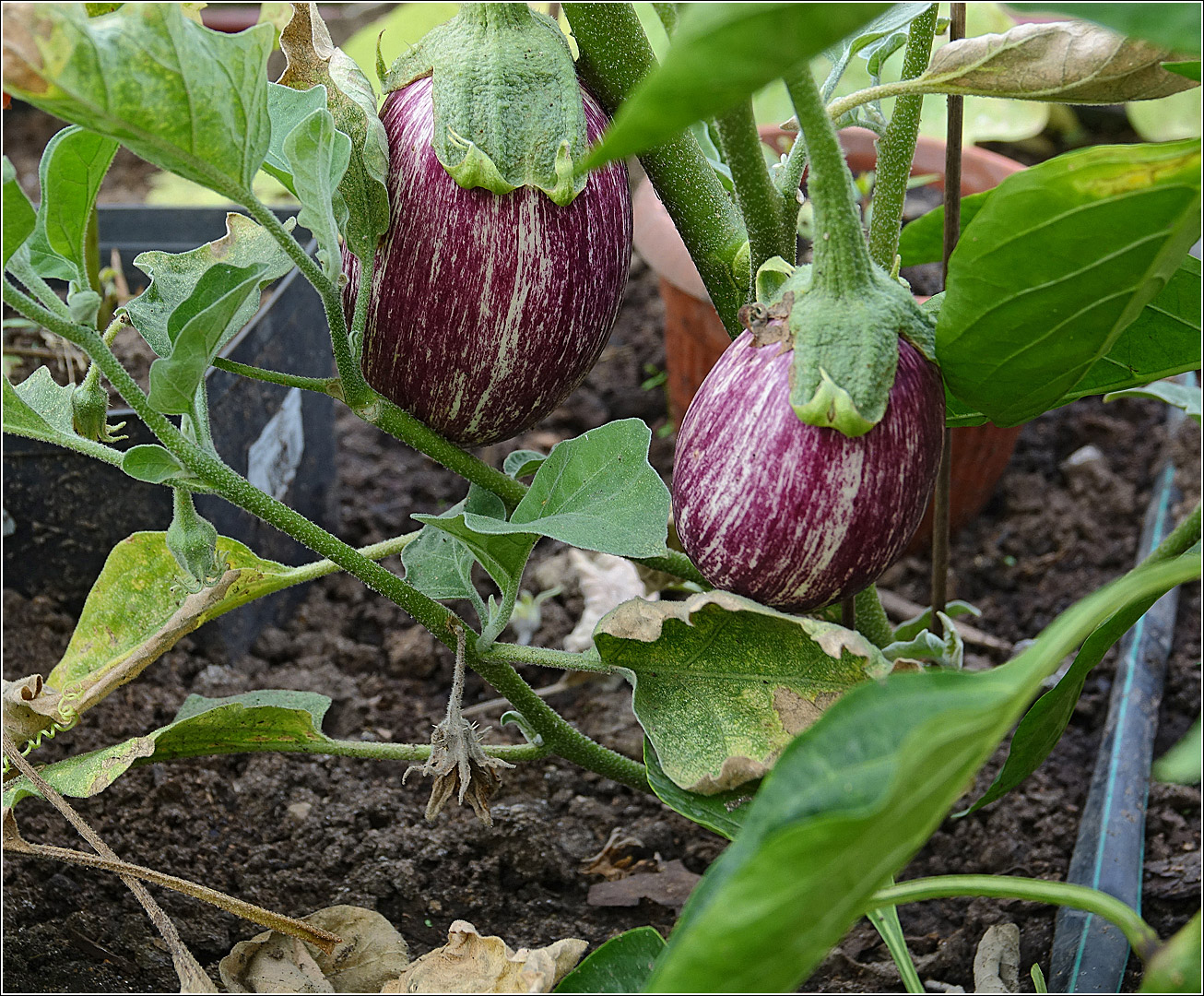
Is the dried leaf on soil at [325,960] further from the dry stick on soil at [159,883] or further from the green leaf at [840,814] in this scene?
the green leaf at [840,814]

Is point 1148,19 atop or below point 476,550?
atop

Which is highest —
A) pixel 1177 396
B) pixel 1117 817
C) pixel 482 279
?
pixel 482 279

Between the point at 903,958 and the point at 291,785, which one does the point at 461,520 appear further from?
the point at 291,785

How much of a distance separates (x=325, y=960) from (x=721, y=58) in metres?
0.43

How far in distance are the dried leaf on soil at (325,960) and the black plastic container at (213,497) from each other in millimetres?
399

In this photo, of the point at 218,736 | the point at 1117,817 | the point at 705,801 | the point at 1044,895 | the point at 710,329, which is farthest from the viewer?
the point at 710,329

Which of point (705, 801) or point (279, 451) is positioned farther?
point (279, 451)

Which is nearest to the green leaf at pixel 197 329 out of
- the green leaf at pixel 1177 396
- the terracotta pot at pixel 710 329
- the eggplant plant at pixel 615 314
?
the eggplant plant at pixel 615 314

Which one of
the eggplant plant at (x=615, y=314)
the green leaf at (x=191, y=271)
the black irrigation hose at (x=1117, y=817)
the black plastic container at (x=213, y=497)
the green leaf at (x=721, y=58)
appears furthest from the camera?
the black plastic container at (x=213, y=497)

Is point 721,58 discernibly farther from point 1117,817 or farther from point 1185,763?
point 1117,817

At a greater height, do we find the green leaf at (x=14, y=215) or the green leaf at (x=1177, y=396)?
the green leaf at (x=14, y=215)

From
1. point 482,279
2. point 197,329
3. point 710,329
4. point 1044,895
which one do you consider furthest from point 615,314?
point 710,329

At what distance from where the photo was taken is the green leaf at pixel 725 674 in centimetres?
45

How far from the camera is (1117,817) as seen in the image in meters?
0.73
